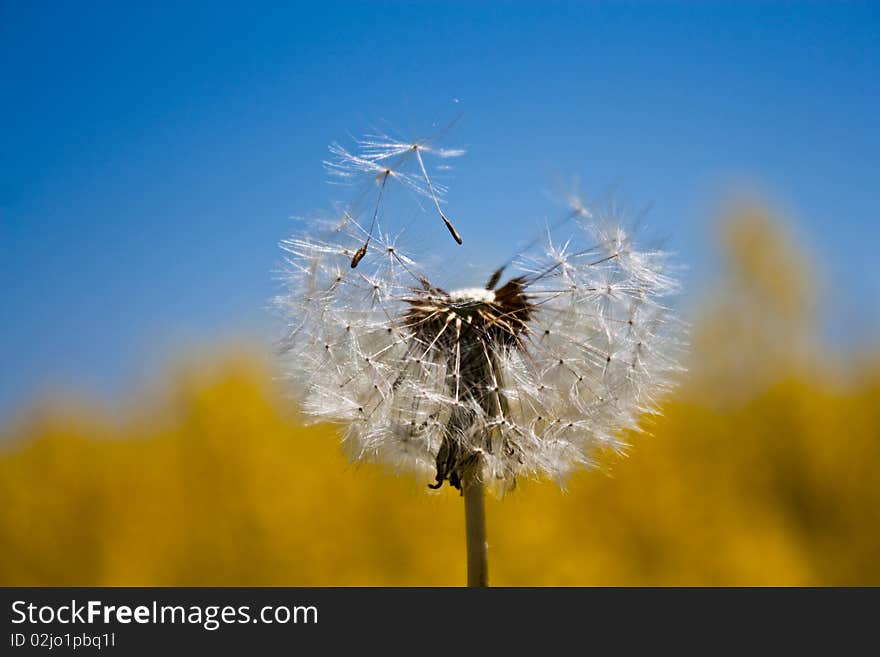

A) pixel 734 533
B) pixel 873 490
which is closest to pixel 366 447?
pixel 734 533

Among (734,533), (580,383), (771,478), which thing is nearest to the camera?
(580,383)

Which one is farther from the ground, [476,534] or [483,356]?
[483,356]

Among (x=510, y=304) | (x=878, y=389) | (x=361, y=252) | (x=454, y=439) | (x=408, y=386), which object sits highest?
(x=878, y=389)

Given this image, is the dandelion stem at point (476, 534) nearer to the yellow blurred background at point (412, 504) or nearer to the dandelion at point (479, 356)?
the dandelion at point (479, 356)

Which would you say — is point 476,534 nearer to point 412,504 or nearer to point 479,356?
point 479,356

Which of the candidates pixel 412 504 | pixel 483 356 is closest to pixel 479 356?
pixel 483 356

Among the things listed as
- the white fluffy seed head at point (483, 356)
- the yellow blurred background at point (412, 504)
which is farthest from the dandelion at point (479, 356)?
the yellow blurred background at point (412, 504)

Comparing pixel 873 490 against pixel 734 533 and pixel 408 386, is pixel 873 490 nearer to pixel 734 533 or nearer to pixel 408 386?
pixel 734 533
